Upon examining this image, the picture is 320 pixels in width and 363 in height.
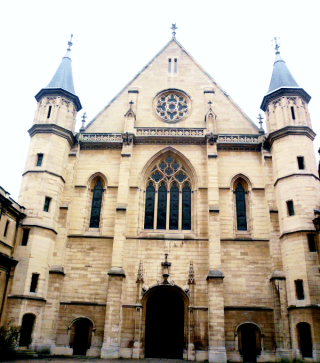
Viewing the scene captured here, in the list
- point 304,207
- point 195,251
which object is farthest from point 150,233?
point 304,207

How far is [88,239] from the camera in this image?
67.8 ft

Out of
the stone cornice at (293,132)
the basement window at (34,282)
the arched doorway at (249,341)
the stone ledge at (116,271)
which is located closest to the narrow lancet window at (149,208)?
the stone ledge at (116,271)

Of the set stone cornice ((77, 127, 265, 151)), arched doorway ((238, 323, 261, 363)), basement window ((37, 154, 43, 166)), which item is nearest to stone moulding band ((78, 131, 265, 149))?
stone cornice ((77, 127, 265, 151))

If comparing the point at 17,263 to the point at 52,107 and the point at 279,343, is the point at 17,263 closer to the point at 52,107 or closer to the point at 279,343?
the point at 52,107

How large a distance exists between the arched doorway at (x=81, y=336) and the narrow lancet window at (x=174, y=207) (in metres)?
6.98

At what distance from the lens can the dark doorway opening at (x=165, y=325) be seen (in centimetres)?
1869

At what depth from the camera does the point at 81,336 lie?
19.0 meters

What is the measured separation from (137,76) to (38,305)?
16257 mm

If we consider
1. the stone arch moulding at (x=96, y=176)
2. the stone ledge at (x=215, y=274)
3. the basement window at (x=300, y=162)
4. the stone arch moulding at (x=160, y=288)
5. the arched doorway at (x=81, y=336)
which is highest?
the basement window at (x=300, y=162)

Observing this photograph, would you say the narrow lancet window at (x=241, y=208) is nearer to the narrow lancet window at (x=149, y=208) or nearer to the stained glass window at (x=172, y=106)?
the narrow lancet window at (x=149, y=208)

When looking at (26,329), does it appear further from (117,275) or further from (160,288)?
(160,288)

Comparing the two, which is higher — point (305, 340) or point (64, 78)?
point (64, 78)

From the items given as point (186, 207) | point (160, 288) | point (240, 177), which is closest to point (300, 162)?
point (240, 177)

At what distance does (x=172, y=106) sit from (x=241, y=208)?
8.44 m
